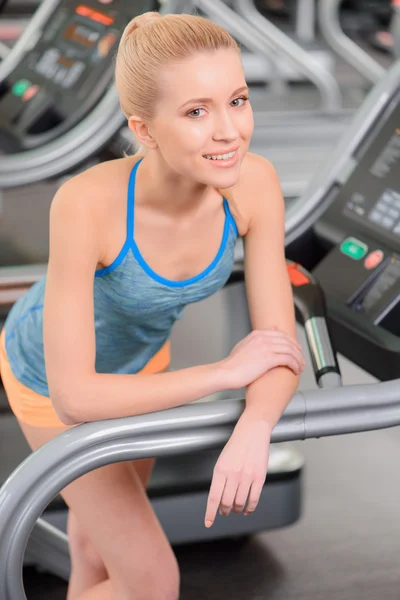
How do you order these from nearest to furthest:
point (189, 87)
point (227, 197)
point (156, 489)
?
point (189, 87), point (227, 197), point (156, 489)

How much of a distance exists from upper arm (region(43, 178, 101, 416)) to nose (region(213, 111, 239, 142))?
0.20 meters

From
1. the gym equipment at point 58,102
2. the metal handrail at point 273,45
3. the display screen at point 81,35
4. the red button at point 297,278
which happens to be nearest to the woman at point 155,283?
the red button at point 297,278

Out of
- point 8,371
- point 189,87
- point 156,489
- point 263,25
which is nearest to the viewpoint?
point 189,87

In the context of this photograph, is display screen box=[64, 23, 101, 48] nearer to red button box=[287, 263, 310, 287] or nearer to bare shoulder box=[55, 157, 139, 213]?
red button box=[287, 263, 310, 287]

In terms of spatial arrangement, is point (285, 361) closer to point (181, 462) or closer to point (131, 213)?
point (131, 213)

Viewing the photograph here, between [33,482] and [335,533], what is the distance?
1308mm

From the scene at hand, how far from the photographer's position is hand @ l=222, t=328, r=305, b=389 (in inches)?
49.1

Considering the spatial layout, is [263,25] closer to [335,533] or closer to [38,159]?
[38,159]

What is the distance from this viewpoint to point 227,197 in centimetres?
137

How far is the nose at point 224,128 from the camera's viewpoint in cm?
116

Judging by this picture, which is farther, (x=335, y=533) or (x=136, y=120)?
(x=335, y=533)

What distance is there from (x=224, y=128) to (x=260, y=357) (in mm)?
313

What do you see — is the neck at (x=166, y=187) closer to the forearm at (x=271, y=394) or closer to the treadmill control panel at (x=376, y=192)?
the forearm at (x=271, y=394)

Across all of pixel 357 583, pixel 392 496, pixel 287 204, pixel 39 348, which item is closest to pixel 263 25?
pixel 287 204
